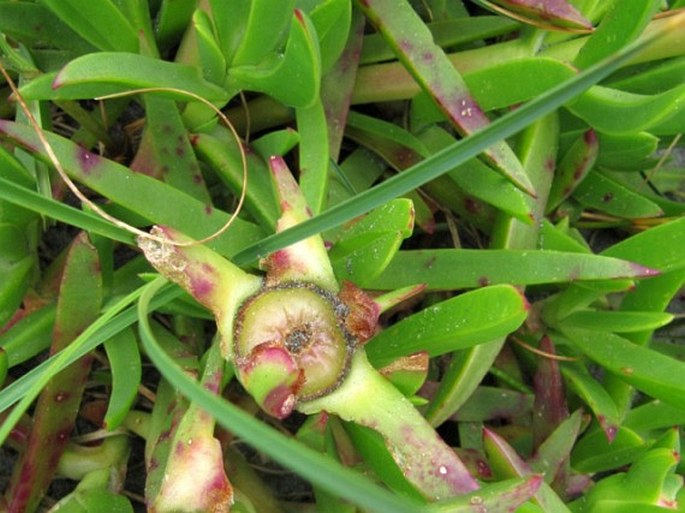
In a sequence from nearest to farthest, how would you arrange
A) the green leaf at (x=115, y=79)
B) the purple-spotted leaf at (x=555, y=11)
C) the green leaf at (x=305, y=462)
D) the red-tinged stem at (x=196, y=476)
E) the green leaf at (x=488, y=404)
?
the green leaf at (x=305, y=462), the red-tinged stem at (x=196, y=476), the green leaf at (x=115, y=79), the purple-spotted leaf at (x=555, y=11), the green leaf at (x=488, y=404)

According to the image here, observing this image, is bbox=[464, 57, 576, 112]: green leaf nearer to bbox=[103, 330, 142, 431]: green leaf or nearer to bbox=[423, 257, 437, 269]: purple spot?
bbox=[423, 257, 437, 269]: purple spot

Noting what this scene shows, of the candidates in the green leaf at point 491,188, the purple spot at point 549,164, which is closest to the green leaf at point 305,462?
the green leaf at point 491,188

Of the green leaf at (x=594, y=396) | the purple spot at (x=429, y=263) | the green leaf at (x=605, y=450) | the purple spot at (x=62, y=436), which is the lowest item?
the green leaf at (x=605, y=450)

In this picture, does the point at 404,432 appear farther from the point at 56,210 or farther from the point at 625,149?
the point at 625,149

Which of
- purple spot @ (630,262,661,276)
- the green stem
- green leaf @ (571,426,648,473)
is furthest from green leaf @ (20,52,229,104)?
green leaf @ (571,426,648,473)

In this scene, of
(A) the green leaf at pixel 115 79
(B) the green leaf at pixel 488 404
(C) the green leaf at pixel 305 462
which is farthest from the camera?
(B) the green leaf at pixel 488 404

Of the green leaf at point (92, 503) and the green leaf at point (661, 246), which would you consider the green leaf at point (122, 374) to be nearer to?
the green leaf at point (92, 503)

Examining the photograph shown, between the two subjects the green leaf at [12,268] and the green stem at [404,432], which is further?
the green leaf at [12,268]

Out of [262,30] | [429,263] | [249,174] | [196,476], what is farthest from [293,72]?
[196,476]
